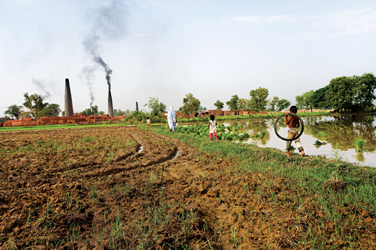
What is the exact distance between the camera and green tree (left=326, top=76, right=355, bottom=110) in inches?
1784

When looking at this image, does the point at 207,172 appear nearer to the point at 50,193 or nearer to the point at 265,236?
the point at 265,236

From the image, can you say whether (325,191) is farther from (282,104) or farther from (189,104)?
(282,104)

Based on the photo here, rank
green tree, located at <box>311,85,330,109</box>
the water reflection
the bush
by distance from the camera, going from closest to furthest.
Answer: the water reflection
the bush
green tree, located at <box>311,85,330,109</box>

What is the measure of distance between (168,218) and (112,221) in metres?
0.93

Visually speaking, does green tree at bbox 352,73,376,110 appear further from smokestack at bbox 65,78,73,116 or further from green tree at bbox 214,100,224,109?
smokestack at bbox 65,78,73,116

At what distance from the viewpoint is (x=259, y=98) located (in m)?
73.1

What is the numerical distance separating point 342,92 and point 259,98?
2877cm

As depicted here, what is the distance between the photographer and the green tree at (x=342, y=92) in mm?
45312

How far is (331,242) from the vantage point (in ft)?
8.30

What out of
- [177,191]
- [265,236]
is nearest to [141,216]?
[177,191]

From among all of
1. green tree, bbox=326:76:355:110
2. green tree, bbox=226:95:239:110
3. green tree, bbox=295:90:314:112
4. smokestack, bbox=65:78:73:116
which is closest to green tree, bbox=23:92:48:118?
smokestack, bbox=65:78:73:116

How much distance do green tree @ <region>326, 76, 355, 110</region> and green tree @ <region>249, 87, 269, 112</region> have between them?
2442 cm

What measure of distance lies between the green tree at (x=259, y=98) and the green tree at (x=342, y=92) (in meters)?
24.4

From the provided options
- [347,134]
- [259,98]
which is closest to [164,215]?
[347,134]
